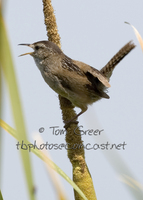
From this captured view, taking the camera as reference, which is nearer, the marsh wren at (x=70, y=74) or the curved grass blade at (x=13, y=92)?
the curved grass blade at (x=13, y=92)

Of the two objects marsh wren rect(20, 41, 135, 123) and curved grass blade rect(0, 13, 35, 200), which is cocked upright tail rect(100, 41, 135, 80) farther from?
curved grass blade rect(0, 13, 35, 200)

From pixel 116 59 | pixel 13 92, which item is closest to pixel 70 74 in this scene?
pixel 116 59

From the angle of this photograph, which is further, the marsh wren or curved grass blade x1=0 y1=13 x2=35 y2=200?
the marsh wren

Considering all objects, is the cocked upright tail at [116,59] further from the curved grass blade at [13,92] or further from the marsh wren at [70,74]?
the curved grass blade at [13,92]

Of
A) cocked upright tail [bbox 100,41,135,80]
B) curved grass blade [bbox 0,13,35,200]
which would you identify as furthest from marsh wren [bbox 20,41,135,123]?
curved grass blade [bbox 0,13,35,200]

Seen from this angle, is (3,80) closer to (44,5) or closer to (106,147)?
(106,147)

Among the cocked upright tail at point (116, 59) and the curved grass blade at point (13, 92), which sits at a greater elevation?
the cocked upright tail at point (116, 59)

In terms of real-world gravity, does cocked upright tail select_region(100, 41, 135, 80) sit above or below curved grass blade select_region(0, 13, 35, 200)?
above

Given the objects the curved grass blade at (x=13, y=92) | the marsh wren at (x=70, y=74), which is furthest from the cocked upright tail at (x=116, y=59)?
the curved grass blade at (x=13, y=92)

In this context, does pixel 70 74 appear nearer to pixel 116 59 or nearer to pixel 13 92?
pixel 116 59
